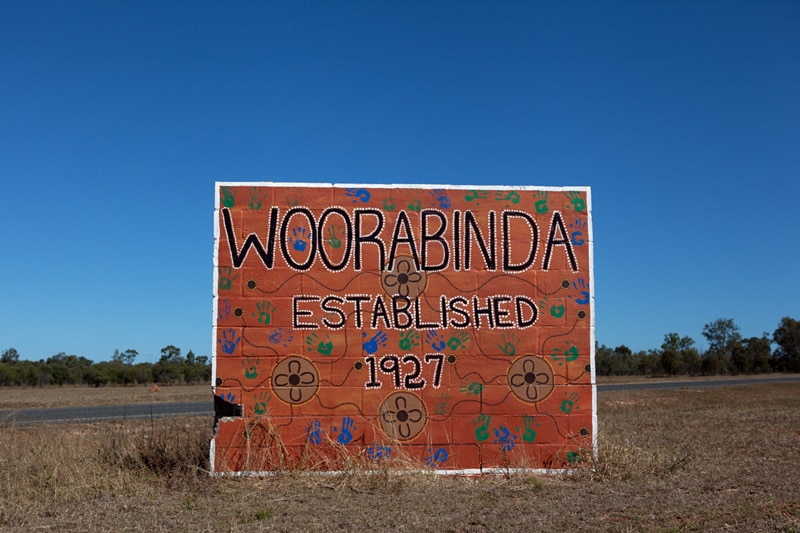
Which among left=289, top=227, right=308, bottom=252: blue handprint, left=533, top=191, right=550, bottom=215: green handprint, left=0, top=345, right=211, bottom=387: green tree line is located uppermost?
left=533, top=191, right=550, bottom=215: green handprint

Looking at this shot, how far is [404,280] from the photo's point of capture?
1070 cm

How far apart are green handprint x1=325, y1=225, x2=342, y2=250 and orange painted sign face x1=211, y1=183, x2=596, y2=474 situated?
0.07 feet

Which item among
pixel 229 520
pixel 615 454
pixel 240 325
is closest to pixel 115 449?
pixel 240 325

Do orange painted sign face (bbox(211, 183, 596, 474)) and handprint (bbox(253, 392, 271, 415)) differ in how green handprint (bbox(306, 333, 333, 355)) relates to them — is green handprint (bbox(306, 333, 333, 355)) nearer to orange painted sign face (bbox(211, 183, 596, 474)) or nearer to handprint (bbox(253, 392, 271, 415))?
orange painted sign face (bbox(211, 183, 596, 474))

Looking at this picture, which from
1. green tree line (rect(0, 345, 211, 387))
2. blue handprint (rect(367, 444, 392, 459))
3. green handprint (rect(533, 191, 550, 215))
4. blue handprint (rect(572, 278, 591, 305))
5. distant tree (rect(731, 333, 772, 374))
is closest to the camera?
blue handprint (rect(367, 444, 392, 459))

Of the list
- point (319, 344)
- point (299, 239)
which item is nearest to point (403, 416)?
point (319, 344)

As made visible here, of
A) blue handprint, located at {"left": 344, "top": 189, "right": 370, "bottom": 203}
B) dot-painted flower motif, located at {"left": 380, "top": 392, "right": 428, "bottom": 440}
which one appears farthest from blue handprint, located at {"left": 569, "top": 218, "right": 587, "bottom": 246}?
dot-painted flower motif, located at {"left": 380, "top": 392, "right": 428, "bottom": 440}

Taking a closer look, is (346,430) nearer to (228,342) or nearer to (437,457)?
(437,457)

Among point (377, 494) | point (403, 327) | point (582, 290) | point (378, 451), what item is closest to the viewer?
point (377, 494)

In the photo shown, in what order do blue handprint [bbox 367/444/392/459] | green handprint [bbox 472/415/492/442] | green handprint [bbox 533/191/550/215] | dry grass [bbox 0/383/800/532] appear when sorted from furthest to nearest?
1. green handprint [bbox 533/191/550/215]
2. green handprint [bbox 472/415/492/442]
3. blue handprint [bbox 367/444/392/459]
4. dry grass [bbox 0/383/800/532]

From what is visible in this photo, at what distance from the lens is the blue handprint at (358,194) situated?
10.8m

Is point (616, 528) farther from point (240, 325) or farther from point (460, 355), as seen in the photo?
point (240, 325)

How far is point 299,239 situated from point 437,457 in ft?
11.9

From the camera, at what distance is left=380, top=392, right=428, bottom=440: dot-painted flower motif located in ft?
34.1
